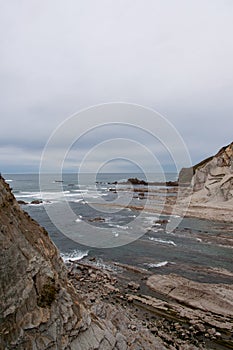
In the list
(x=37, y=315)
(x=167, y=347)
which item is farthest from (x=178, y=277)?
(x=37, y=315)

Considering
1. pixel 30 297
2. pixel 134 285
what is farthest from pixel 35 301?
pixel 134 285

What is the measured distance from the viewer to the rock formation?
25.0 feet

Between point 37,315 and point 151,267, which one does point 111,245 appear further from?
point 37,315

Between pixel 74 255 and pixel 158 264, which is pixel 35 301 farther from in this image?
pixel 74 255

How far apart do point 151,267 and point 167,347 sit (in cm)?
1006

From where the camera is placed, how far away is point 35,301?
26.6 feet

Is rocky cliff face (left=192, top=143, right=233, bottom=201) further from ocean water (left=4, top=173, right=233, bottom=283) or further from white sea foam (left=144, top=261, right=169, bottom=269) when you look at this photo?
white sea foam (left=144, top=261, right=169, bottom=269)

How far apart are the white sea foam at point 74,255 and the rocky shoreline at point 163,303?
235cm

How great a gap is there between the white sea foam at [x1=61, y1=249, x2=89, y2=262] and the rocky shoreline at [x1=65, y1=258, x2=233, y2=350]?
2.35 meters

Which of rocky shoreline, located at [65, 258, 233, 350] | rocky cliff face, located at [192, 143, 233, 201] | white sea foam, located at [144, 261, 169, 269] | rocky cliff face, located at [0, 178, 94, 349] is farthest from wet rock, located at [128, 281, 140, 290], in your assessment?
rocky cliff face, located at [192, 143, 233, 201]

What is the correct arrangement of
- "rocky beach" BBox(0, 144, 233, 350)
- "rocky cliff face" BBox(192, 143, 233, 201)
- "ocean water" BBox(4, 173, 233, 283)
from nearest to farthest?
"rocky beach" BBox(0, 144, 233, 350), "ocean water" BBox(4, 173, 233, 283), "rocky cliff face" BBox(192, 143, 233, 201)

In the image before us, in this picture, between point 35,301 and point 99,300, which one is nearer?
point 35,301

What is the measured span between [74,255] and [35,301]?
663 inches

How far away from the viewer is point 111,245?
27625 millimetres
